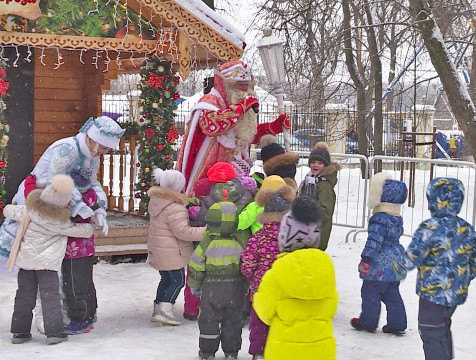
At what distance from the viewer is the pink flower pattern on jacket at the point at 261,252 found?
18.3ft

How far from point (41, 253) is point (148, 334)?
4.02 feet

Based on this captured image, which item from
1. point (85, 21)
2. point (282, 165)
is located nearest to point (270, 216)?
point (282, 165)

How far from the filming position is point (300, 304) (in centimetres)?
455

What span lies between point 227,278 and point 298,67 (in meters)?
8.64

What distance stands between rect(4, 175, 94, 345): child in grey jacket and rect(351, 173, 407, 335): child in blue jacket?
2.54m

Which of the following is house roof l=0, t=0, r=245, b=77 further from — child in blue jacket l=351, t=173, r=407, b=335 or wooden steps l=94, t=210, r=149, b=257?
child in blue jacket l=351, t=173, r=407, b=335

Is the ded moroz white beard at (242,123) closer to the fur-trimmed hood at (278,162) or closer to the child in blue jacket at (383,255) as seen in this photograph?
the fur-trimmed hood at (278,162)

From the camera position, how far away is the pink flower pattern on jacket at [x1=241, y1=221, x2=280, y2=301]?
5.57m

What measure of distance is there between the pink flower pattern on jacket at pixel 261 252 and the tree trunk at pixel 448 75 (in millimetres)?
3389

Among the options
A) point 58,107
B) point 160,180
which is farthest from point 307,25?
point 160,180

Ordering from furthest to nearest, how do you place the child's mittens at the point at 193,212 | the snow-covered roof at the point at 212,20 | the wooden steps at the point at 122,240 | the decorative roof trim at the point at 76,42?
the wooden steps at the point at 122,240, the snow-covered roof at the point at 212,20, the decorative roof trim at the point at 76,42, the child's mittens at the point at 193,212

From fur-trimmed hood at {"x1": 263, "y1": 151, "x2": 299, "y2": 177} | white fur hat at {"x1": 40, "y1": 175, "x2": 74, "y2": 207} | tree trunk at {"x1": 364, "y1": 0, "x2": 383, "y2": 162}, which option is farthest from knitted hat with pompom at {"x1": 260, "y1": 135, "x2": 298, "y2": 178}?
tree trunk at {"x1": 364, "y1": 0, "x2": 383, "y2": 162}

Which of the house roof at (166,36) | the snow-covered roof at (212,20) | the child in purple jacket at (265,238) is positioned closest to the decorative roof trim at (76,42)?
the house roof at (166,36)

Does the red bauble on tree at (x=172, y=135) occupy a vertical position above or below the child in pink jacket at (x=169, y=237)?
above
